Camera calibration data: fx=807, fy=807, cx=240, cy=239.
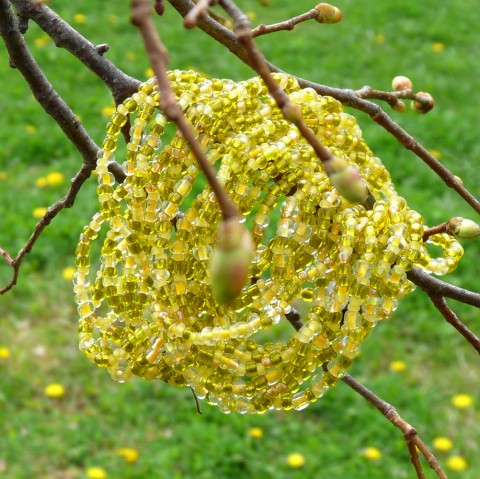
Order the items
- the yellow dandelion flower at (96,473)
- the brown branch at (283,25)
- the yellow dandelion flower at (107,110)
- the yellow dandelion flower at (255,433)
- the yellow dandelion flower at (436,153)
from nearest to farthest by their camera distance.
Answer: the brown branch at (283,25) → the yellow dandelion flower at (96,473) → the yellow dandelion flower at (255,433) → the yellow dandelion flower at (436,153) → the yellow dandelion flower at (107,110)

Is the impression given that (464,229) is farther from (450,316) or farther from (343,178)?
(343,178)

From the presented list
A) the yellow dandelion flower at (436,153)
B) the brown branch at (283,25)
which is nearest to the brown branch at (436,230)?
the brown branch at (283,25)

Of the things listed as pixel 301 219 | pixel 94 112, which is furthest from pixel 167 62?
pixel 94 112

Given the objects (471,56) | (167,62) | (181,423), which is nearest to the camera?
(167,62)

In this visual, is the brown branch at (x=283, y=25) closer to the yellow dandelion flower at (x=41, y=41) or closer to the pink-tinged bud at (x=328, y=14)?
the pink-tinged bud at (x=328, y=14)

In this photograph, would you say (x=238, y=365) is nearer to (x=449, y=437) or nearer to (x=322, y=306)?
(x=322, y=306)
